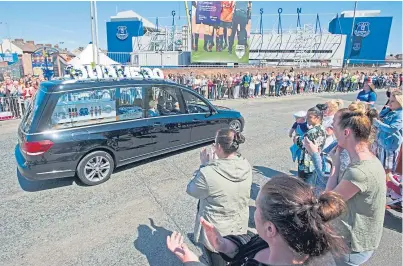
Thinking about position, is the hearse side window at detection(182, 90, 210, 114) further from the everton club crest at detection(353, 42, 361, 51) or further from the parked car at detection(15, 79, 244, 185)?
the everton club crest at detection(353, 42, 361, 51)

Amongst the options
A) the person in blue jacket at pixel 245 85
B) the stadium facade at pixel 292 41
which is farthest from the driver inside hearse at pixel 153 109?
the stadium facade at pixel 292 41

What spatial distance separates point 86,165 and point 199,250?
8.41 feet

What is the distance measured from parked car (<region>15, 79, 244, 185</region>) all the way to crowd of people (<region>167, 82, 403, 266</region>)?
2.81 meters

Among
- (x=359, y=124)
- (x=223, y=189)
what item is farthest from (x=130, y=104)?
(x=359, y=124)

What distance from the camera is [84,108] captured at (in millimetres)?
4332

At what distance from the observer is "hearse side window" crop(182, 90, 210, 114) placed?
5738 mm

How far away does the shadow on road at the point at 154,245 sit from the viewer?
9.23 feet

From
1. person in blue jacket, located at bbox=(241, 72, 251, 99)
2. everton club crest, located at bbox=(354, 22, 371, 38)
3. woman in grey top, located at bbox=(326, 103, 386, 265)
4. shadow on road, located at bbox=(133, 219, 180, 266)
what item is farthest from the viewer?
everton club crest, located at bbox=(354, 22, 371, 38)

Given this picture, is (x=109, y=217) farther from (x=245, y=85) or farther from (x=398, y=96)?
(x=245, y=85)

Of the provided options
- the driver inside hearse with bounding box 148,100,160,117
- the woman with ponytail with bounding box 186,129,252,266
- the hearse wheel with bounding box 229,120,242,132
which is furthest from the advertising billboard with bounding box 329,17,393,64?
the woman with ponytail with bounding box 186,129,252,266

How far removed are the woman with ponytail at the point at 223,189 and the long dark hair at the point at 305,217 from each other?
859mm

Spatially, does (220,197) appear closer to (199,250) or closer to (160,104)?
(199,250)

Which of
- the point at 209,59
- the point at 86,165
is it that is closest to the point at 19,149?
the point at 86,165

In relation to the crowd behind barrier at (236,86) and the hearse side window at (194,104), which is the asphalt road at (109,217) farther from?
the crowd behind barrier at (236,86)
